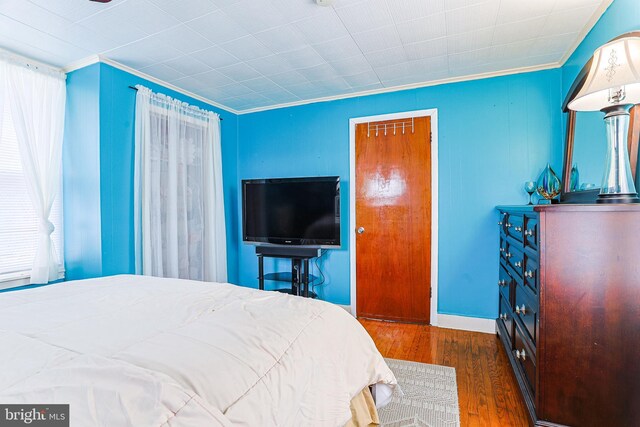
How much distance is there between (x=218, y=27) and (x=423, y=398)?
2.73m

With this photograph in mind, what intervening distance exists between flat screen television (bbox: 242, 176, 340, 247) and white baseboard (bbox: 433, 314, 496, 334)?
50.9 inches

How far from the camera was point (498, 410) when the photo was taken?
1755 mm

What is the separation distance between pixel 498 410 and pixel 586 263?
1002mm

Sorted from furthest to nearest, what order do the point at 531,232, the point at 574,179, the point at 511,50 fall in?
the point at 511,50 < the point at 574,179 < the point at 531,232

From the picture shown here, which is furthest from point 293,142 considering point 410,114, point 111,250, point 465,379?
point 465,379

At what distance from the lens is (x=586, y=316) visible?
1.34 m

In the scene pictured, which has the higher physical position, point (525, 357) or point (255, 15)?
point (255, 15)

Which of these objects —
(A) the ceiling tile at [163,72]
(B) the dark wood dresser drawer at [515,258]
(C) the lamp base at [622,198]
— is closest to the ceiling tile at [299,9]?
(A) the ceiling tile at [163,72]

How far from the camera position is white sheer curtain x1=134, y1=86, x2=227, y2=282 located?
274 centimetres

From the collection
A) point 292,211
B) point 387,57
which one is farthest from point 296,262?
point 387,57

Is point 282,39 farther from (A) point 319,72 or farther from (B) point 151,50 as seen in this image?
(B) point 151,50

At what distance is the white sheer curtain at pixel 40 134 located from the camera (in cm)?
231

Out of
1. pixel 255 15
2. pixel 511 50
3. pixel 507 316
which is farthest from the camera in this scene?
pixel 511 50

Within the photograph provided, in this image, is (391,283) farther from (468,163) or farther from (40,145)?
(40,145)
